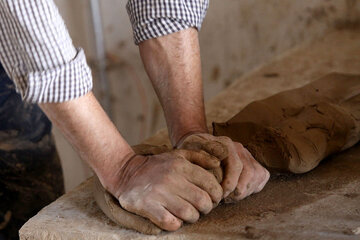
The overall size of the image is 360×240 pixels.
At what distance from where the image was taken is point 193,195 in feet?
3.76

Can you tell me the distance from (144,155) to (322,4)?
2.06m

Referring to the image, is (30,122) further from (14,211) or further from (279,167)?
(279,167)

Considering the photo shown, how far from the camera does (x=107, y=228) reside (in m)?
1.21

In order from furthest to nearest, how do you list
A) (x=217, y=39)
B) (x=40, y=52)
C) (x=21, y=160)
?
(x=217, y=39), (x=21, y=160), (x=40, y=52)

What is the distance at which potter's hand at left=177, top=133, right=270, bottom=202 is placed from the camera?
1.21 metres

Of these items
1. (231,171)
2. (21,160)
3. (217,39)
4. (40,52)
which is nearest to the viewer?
(40,52)

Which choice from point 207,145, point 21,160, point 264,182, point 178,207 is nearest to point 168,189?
point 178,207

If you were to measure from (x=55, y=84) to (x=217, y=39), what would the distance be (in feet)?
7.38

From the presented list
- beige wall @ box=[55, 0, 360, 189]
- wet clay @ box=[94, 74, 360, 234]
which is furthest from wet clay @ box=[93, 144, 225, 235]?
beige wall @ box=[55, 0, 360, 189]

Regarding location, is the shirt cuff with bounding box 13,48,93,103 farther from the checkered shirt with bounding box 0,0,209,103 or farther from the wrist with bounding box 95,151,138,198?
the wrist with bounding box 95,151,138,198

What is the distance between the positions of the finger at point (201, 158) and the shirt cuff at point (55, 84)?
0.27 meters

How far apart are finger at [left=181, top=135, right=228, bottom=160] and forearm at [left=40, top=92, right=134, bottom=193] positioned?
15 cm

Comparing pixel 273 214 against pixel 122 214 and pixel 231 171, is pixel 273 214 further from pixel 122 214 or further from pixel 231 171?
pixel 122 214

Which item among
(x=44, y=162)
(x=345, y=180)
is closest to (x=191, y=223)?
(x=345, y=180)
